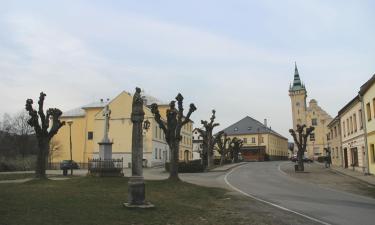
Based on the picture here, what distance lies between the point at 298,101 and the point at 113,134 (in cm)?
7076

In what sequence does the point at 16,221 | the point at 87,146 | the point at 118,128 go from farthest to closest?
1. the point at 87,146
2. the point at 118,128
3. the point at 16,221

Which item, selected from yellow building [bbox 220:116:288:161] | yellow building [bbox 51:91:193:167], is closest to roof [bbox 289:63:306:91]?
yellow building [bbox 220:116:288:161]

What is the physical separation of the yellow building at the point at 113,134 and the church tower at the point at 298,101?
54181mm

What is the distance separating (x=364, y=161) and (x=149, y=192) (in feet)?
80.7

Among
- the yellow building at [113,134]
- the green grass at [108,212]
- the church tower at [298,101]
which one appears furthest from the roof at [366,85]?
the church tower at [298,101]

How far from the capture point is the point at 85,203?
13.5m

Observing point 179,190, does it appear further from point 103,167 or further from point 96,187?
point 103,167

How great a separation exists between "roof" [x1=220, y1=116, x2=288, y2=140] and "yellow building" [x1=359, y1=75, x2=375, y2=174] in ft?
252

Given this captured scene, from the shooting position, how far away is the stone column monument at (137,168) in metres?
13.3

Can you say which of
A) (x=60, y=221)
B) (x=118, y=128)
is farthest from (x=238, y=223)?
(x=118, y=128)

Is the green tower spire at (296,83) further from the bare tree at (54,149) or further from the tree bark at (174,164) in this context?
the tree bark at (174,164)

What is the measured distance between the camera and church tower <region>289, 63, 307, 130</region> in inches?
4455

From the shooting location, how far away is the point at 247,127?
116m

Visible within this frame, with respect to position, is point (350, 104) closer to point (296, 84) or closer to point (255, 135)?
point (255, 135)
